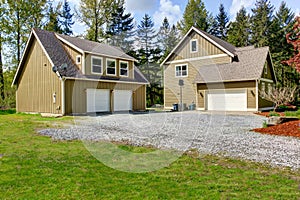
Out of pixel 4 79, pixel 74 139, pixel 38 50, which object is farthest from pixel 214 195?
pixel 4 79

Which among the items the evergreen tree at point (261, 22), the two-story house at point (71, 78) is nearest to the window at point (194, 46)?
the two-story house at point (71, 78)

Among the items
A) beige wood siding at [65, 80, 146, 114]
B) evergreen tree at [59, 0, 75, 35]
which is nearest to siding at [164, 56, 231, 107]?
beige wood siding at [65, 80, 146, 114]

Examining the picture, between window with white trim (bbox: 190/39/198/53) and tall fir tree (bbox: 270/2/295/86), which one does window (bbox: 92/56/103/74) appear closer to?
window with white trim (bbox: 190/39/198/53)

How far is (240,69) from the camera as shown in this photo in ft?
61.1

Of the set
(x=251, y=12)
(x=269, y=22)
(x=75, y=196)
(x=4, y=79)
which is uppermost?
(x=251, y=12)

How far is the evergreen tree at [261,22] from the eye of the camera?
34.9 m

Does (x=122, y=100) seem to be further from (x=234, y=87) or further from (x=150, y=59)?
(x=234, y=87)

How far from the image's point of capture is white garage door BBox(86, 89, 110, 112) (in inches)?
633

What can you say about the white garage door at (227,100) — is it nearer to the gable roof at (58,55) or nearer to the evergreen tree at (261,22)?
the gable roof at (58,55)

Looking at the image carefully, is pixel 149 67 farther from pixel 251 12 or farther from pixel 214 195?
pixel 251 12

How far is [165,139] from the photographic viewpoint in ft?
23.1

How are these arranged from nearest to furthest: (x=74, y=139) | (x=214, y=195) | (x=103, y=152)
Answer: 1. (x=214, y=195)
2. (x=103, y=152)
3. (x=74, y=139)

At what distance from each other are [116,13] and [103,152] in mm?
29809

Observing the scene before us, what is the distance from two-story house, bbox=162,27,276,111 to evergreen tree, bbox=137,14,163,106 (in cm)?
132
